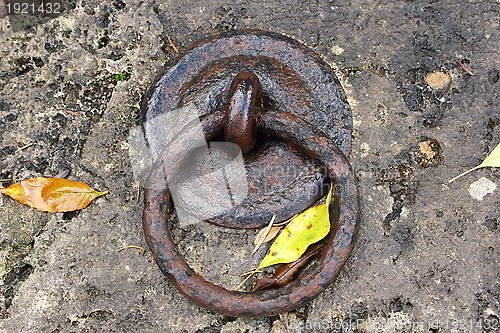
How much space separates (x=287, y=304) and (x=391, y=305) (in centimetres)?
35

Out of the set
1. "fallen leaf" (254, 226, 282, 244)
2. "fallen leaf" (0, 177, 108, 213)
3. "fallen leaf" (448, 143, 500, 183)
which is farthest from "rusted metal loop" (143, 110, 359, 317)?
"fallen leaf" (448, 143, 500, 183)

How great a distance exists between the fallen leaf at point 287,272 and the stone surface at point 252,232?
0.08m

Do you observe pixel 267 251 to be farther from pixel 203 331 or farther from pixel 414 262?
pixel 414 262

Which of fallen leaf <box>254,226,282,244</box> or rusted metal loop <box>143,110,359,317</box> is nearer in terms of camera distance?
rusted metal loop <box>143,110,359,317</box>

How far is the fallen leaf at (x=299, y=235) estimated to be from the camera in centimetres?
133

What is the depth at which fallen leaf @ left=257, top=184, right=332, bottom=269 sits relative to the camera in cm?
133

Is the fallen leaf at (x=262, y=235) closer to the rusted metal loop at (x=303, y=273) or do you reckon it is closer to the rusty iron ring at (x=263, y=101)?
the rusty iron ring at (x=263, y=101)

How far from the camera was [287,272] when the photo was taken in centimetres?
135

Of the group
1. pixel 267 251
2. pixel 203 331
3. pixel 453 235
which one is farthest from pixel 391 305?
pixel 203 331

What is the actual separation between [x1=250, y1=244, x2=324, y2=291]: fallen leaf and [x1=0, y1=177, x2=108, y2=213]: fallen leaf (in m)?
0.58

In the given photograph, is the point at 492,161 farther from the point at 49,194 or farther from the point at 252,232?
the point at 49,194

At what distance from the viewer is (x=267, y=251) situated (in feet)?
4.58

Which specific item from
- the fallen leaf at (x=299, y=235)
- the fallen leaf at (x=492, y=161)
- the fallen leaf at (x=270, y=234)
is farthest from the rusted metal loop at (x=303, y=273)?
the fallen leaf at (x=492, y=161)

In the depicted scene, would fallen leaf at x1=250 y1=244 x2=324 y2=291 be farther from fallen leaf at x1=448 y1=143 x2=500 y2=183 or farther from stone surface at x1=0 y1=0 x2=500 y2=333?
fallen leaf at x1=448 y1=143 x2=500 y2=183
